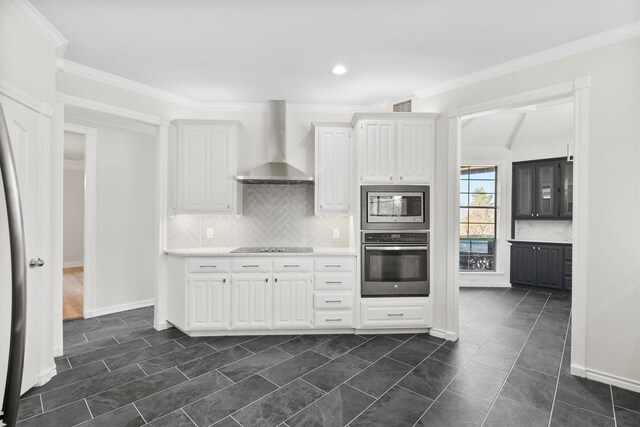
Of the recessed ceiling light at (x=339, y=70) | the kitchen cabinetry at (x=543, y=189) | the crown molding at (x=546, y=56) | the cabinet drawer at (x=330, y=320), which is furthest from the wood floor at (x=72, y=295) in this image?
the kitchen cabinetry at (x=543, y=189)

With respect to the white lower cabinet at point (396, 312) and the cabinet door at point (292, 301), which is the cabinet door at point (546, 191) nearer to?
the white lower cabinet at point (396, 312)

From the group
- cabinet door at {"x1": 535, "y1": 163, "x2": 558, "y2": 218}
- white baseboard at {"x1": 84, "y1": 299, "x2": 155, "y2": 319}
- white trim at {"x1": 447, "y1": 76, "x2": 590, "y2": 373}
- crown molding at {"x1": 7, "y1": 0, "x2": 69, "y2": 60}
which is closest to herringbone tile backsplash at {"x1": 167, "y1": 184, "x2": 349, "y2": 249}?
white baseboard at {"x1": 84, "y1": 299, "x2": 155, "y2": 319}

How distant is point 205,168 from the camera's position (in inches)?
138

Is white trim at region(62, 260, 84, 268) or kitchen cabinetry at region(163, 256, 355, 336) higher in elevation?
kitchen cabinetry at region(163, 256, 355, 336)

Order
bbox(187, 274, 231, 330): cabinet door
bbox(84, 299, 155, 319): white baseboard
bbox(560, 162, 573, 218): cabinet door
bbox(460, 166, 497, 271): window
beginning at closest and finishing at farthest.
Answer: bbox(187, 274, 231, 330): cabinet door < bbox(84, 299, 155, 319): white baseboard < bbox(560, 162, 573, 218): cabinet door < bbox(460, 166, 497, 271): window

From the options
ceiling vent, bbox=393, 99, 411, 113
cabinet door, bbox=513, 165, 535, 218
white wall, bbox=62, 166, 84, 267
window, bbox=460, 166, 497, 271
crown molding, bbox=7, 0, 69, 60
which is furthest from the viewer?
white wall, bbox=62, 166, 84, 267

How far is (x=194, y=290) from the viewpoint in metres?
3.27

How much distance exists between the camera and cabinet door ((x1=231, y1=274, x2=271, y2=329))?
3254 millimetres

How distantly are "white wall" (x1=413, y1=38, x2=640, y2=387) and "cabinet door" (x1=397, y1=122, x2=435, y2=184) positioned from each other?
121 cm

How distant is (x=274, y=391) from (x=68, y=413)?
130 centimetres

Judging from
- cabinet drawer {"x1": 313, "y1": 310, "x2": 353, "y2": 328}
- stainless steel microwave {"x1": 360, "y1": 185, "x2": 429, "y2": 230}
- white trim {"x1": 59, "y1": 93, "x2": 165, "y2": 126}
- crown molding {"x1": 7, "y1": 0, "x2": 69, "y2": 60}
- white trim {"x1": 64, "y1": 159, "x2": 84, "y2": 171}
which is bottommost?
cabinet drawer {"x1": 313, "y1": 310, "x2": 353, "y2": 328}

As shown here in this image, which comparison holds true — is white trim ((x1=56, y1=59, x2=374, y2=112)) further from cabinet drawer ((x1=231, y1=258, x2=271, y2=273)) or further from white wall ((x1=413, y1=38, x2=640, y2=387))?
white wall ((x1=413, y1=38, x2=640, y2=387))

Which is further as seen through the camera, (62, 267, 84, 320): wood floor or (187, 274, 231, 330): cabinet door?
(62, 267, 84, 320): wood floor

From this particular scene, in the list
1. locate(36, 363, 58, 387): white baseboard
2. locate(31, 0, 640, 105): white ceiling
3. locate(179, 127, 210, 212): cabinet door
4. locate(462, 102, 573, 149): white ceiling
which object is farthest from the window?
locate(36, 363, 58, 387): white baseboard
